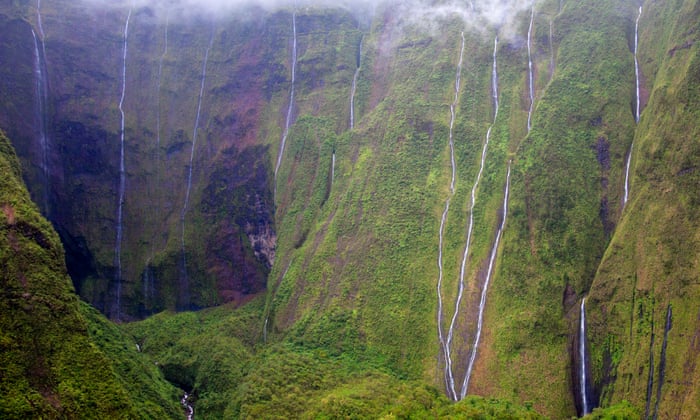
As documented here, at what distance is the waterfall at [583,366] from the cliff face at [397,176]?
0.30 m

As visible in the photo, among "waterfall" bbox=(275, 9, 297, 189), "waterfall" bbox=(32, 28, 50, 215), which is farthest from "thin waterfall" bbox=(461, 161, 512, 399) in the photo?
"waterfall" bbox=(32, 28, 50, 215)

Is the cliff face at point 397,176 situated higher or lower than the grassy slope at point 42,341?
higher

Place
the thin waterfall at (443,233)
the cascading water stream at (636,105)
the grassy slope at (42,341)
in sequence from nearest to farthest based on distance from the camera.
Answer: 1. the grassy slope at (42,341)
2. the thin waterfall at (443,233)
3. the cascading water stream at (636,105)

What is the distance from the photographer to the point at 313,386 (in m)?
34.7

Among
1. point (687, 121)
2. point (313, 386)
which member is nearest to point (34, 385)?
point (313, 386)

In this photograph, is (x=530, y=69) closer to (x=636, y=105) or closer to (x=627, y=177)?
(x=636, y=105)

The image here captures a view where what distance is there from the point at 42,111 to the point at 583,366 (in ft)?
155

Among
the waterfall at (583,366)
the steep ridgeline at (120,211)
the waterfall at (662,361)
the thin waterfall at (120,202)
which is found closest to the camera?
the waterfall at (662,361)

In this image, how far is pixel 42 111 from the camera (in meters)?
53.2

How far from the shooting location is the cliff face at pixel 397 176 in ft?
114

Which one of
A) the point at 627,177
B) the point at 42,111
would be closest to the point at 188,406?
the point at 42,111

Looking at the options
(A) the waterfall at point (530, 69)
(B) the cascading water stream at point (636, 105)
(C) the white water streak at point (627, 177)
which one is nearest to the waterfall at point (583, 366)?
(C) the white water streak at point (627, 177)

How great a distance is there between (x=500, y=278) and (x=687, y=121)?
13.9 m

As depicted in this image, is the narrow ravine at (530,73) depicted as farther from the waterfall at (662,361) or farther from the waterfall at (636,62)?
the waterfall at (662,361)
